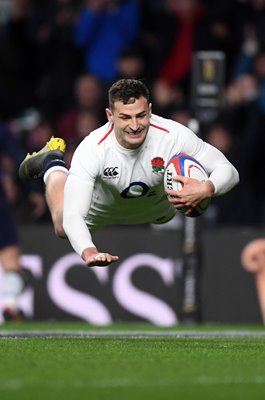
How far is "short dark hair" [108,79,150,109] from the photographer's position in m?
10.9

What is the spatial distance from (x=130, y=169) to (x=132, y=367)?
2.77 metres

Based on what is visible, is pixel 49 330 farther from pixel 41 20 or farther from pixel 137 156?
pixel 41 20

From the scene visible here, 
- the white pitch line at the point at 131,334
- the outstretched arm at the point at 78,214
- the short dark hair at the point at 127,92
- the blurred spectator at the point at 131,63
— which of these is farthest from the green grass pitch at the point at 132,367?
the blurred spectator at the point at 131,63

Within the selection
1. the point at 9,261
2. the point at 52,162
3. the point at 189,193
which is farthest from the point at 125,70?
the point at 189,193

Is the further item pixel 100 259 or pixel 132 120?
pixel 132 120

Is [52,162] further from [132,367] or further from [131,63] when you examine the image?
[131,63]

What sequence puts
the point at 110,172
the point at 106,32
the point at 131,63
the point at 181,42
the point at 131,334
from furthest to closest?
the point at 106,32
the point at 181,42
the point at 131,63
the point at 131,334
the point at 110,172

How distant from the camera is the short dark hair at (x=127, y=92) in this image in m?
10.9

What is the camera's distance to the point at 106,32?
1862 centimetres

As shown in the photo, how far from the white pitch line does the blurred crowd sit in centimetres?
335

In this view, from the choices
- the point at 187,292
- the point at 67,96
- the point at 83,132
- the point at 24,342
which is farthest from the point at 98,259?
the point at 67,96

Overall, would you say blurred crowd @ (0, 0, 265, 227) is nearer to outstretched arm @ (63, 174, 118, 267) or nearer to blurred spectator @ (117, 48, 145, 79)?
blurred spectator @ (117, 48, 145, 79)

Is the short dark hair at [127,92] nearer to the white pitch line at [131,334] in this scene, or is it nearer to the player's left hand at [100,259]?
the player's left hand at [100,259]

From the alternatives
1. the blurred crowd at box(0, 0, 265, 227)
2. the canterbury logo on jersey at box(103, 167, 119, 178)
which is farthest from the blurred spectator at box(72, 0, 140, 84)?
the canterbury logo on jersey at box(103, 167, 119, 178)
